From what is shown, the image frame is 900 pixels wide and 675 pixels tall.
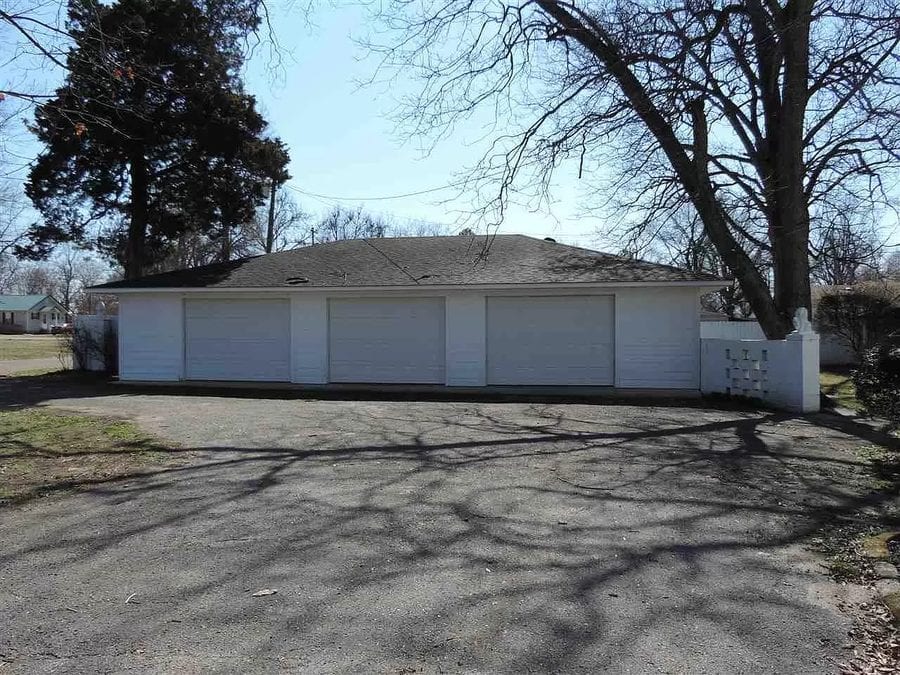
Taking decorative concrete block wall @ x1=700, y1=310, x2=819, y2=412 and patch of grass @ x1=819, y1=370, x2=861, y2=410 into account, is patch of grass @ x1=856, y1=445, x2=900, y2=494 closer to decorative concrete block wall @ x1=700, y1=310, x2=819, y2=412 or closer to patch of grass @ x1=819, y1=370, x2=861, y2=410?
decorative concrete block wall @ x1=700, y1=310, x2=819, y2=412

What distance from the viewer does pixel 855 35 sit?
9500mm

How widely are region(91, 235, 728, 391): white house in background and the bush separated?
3147 millimetres

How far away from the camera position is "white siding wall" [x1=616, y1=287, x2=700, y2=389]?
14031 mm

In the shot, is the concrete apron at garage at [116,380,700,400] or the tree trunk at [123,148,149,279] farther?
the tree trunk at [123,148,149,279]

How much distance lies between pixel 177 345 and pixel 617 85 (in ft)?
39.3

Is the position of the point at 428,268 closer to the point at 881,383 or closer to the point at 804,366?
the point at 804,366

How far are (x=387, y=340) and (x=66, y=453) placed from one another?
28.1ft

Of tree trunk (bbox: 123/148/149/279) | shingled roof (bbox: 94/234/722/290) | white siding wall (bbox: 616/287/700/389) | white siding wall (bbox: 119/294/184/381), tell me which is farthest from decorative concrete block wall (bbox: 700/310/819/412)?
tree trunk (bbox: 123/148/149/279)

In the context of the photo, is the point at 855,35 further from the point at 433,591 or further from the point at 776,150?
the point at 433,591

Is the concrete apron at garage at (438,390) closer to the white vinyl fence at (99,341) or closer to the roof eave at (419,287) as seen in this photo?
the roof eave at (419,287)

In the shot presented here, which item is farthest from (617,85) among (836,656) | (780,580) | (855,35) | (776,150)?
(836,656)

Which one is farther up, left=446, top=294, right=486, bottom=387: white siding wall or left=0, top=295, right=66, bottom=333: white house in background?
left=0, top=295, right=66, bottom=333: white house in background

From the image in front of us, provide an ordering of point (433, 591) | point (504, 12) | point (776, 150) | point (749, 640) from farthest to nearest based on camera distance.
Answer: point (776, 150)
point (504, 12)
point (433, 591)
point (749, 640)

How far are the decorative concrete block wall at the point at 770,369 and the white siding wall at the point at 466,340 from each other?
4.96 metres
